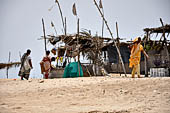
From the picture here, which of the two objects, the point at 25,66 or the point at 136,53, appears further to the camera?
the point at 25,66

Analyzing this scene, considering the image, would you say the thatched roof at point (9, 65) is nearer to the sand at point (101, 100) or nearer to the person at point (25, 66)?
the person at point (25, 66)

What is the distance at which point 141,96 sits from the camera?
3689mm

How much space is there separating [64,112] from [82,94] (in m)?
1.50

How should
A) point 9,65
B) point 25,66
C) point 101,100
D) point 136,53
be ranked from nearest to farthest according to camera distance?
1. point 101,100
2. point 136,53
3. point 25,66
4. point 9,65

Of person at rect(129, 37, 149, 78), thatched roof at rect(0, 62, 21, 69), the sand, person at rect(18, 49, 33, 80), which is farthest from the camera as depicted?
thatched roof at rect(0, 62, 21, 69)

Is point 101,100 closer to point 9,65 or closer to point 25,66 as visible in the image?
point 25,66

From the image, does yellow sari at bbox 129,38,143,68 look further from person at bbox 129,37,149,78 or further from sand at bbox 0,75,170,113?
sand at bbox 0,75,170,113

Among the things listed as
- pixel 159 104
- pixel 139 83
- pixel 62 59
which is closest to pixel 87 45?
pixel 62 59

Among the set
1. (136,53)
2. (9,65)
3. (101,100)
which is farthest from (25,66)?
(9,65)

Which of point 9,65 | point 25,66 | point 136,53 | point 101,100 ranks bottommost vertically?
point 101,100

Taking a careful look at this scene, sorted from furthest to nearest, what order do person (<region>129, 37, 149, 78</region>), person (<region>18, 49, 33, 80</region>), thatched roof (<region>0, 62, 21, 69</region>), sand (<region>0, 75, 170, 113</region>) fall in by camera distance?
thatched roof (<region>0, 62, 21, 69</region>)
person (<region>18, 49, 33, 80</region>)
person (<region>129, 37, 149, 78</region>)
sand (<region>0, 75, 170, 113</region>)

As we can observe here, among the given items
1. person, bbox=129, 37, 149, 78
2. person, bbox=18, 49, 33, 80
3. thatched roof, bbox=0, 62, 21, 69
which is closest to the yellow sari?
person, bbox=129, 37, 149, 78

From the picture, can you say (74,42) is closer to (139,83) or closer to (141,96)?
(139,83)

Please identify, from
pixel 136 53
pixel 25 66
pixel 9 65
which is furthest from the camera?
pixel 9 65
